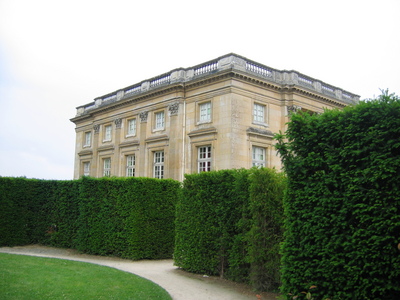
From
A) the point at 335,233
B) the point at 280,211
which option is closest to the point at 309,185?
the point at 335,233

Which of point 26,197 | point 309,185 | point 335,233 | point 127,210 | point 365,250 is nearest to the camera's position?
point 365,250

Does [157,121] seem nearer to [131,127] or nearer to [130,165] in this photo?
[131,127]

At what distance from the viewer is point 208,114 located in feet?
85.3

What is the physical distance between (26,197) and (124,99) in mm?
13366

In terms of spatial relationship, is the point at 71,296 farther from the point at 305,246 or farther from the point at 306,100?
the point at 306,100

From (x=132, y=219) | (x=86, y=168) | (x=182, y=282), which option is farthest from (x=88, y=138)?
(x=182, y=282)

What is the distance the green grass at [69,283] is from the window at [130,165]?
1846 cm

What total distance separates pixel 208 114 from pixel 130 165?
928 centimetres

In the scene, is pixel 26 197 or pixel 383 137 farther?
pixel 26 197

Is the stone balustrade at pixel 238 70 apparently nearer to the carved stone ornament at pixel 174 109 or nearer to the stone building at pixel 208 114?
the stone building at pixel 208 114

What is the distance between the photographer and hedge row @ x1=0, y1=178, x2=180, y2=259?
16.2m

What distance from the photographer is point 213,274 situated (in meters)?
12.1

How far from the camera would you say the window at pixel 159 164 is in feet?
94.9

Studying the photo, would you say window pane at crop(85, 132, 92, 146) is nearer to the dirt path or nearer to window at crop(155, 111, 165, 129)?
window at crop(155, 111, 165, 129)
